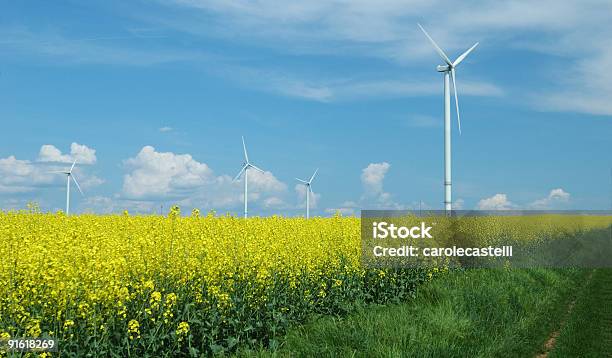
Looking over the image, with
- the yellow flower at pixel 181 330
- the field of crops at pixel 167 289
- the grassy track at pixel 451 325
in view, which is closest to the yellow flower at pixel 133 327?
the field of crops at pixel 167 289

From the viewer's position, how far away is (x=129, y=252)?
10125mm

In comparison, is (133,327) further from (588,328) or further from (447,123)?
(447,123)

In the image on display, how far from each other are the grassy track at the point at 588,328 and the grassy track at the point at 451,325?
0.35m

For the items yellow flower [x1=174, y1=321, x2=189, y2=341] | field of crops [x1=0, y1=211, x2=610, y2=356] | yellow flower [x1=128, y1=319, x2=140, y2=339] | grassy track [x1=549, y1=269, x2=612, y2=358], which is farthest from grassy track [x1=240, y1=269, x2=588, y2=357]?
yellow flower [x1=128, y1=319, x2=140, y2=339]

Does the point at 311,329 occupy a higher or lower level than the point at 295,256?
lower

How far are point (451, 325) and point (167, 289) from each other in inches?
189

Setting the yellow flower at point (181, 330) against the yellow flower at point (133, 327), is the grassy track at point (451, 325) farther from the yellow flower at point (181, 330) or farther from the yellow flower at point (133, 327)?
the yellow flower at point (133, 327)

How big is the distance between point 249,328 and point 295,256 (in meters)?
2.99

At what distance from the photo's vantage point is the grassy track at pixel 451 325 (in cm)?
927

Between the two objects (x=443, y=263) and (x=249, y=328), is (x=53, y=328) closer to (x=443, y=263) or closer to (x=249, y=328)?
(x=249, y=328)

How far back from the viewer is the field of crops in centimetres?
838

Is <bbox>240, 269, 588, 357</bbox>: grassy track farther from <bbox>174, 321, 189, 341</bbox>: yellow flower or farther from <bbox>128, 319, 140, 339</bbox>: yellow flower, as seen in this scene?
<bbox>128, 319, 140, 339</bbox>: yellow flower

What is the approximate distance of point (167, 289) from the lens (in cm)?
984

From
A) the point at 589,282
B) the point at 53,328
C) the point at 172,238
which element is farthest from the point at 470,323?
the point at 589,282
